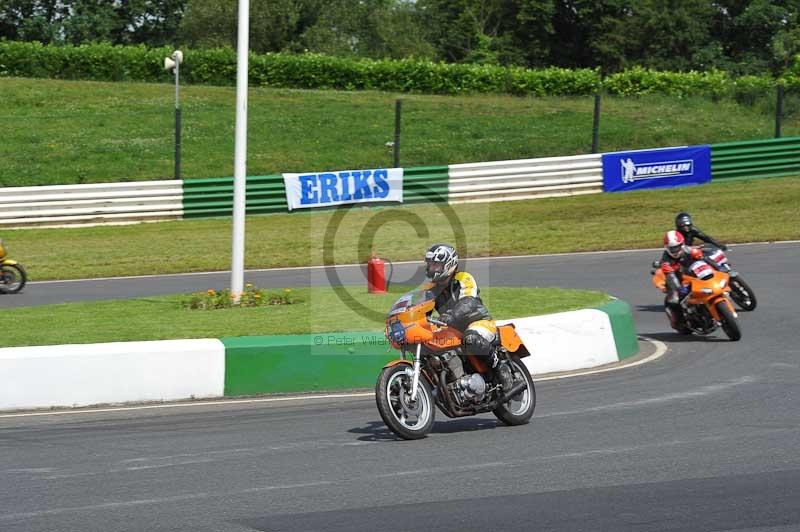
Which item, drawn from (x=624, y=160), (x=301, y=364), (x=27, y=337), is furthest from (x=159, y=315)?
(x=624, y=160)

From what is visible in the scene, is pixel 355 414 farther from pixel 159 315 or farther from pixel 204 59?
pixel 204 59

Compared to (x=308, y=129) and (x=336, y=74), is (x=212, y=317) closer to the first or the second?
(x=308, y=129)

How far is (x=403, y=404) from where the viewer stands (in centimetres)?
905

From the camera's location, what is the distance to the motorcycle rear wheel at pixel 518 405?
31.5 feet

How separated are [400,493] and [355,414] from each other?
2.89 meters

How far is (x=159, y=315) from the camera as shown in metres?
14.5

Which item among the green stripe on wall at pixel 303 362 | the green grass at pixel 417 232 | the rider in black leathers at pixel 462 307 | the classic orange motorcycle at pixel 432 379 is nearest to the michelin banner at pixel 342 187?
the green grass at pixel 417 232

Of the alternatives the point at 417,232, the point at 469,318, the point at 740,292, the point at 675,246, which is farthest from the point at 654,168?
the point at 469,318

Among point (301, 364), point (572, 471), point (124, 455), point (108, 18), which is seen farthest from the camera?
point (108, 18)

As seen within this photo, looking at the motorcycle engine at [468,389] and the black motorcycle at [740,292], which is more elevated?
the black motorcycle at [740,292]

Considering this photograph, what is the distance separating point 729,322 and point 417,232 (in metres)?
13.0

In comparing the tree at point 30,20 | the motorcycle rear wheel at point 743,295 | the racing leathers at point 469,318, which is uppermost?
the tree at point 30,20

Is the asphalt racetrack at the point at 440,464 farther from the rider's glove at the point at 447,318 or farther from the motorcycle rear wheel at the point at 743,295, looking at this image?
the motorcycle rear wheel at the point at 743,295

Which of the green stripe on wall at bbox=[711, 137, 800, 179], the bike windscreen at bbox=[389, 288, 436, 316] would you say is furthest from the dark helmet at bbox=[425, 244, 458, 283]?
the green stripe on wall at bbox=[711, 137, 800, 179]
